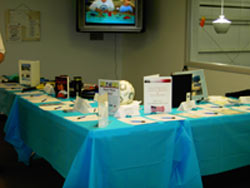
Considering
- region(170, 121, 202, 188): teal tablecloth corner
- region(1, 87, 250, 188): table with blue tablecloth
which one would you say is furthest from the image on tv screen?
region(170, 121, 202, 188): teal tablecloth corner

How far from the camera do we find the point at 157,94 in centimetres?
251

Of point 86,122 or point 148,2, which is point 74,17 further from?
point 86,122

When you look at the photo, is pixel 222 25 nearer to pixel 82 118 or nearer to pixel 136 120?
pixel 136 120

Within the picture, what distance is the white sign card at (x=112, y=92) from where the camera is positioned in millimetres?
2402

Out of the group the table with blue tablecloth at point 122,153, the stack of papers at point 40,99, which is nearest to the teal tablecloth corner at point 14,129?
the stack of papers at point 40,99

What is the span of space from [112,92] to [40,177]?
1.23 m

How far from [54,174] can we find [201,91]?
1469 mm

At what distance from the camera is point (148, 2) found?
5.91 m

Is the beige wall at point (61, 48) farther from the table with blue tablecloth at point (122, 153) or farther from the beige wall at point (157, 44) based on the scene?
the table with blue tablecloth at point (122, 153)

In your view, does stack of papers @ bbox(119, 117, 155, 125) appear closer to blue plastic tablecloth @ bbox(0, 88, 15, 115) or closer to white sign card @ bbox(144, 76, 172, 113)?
white sign card @ bbox(144, 76, 172, 113)

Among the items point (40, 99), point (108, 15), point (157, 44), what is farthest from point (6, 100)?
point (157, 44)

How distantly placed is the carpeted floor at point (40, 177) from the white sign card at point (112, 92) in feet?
3.03

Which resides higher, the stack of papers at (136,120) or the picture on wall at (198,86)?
the picture on wall at (198,86)

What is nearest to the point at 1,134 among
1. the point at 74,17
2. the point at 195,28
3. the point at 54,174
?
the point at 54,174
